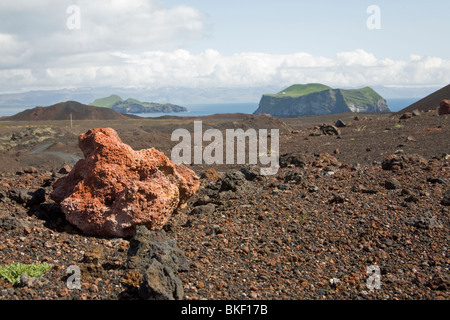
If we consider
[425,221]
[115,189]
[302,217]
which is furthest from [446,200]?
[115,189]

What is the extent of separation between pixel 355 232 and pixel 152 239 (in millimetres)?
3281

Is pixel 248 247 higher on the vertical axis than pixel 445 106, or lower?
lower

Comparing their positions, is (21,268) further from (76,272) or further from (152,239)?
(152,239)

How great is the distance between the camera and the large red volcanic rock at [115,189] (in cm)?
690

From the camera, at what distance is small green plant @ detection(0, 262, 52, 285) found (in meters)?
5.32

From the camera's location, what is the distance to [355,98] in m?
146

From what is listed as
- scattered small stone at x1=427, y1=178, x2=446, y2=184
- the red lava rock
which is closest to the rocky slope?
the red lava rock

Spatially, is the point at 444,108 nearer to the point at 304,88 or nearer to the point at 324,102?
the point at 324,102

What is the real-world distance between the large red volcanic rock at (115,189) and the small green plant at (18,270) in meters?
1.34

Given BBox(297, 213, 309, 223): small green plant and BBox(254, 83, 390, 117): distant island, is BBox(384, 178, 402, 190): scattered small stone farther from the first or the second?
BBox(254, 83, 390, 117): distant island

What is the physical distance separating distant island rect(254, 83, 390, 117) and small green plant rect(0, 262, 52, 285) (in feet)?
450

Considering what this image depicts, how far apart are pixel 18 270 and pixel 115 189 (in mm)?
2108

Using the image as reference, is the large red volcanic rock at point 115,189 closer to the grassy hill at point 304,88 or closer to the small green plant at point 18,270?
the small green plant at point 18,270
